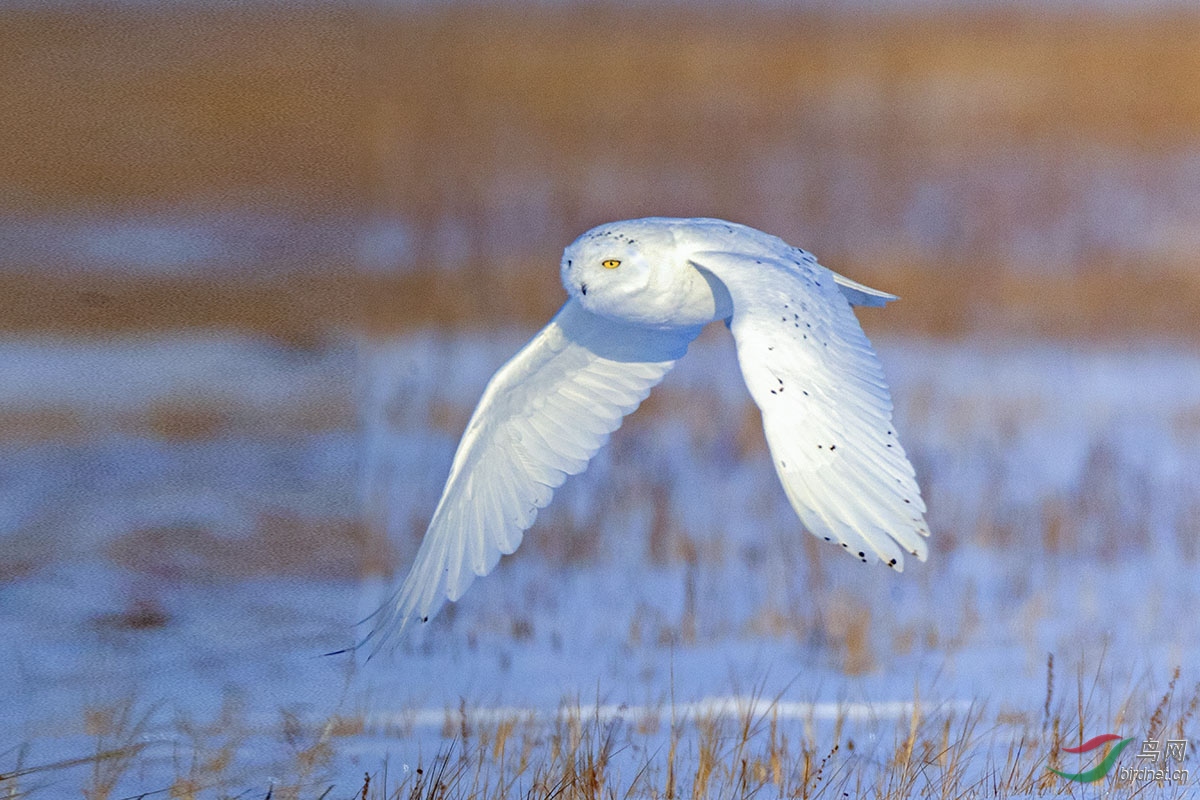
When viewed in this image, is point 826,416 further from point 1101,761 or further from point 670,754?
point 1101,761

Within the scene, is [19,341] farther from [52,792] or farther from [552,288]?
Answer: [52,792]

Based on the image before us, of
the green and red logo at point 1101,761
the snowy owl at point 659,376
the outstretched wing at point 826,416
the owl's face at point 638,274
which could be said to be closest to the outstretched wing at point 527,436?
the snowy owl at point 659,376

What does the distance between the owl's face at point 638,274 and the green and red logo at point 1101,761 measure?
1.23 metres

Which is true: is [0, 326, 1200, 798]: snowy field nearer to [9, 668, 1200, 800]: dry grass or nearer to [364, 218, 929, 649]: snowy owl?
[9, 668, 1200, 800]: dry grass

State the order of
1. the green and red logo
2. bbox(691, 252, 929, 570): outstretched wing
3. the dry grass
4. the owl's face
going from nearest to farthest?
1. bbox(691, 252, 929, 570): outstretched wing
2. the owl's face
3. the dry grass
4. the green and red logo

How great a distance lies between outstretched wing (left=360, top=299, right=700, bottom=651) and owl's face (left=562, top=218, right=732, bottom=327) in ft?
0.96

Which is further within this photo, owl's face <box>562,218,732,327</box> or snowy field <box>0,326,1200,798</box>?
snowy field <box>0,326,1200,798</box>

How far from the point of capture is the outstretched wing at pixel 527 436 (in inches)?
116

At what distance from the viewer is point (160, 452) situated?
568 cm

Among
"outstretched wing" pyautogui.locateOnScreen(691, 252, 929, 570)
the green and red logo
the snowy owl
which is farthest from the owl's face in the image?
the green and red logo

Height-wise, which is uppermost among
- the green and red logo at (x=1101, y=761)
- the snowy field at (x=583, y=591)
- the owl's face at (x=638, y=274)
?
the owl's face at (x=638, y=274)

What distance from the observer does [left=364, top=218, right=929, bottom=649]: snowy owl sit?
222 cm

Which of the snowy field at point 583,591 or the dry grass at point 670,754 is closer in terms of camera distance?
the dry grass at point 670,754

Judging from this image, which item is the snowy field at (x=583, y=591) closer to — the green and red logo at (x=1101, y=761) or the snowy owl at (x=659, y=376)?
the green and red logo at (x=1101, y=761)
